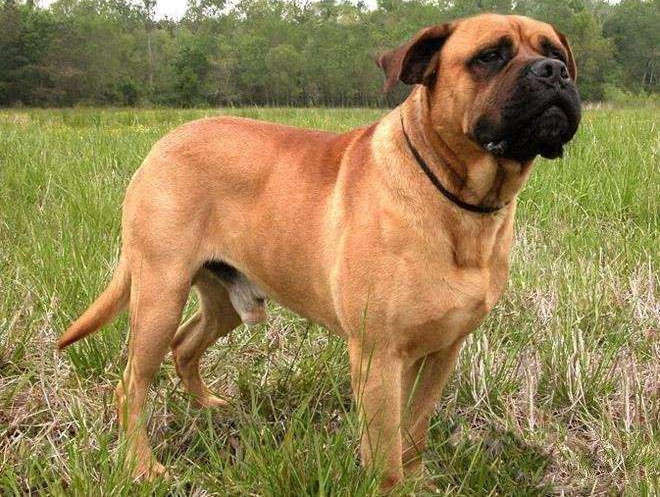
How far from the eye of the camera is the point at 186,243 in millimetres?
2875

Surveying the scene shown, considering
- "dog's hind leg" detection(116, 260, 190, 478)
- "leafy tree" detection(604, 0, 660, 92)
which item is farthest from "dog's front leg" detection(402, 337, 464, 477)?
"leafy tree" detection(604, 0, 660, 92)

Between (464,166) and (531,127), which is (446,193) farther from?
(531,127)

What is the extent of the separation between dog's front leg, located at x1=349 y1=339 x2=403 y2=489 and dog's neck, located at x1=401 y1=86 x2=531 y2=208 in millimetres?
566

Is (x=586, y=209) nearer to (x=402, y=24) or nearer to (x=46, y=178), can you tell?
(x=46, y=178)

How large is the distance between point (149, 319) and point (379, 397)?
100 centimetres

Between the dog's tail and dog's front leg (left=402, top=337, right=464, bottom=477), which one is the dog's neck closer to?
dog's front leg (left=402, top=337, right=464, bottom=477)

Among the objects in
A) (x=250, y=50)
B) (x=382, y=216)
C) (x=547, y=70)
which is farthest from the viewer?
(x=250, y=50)

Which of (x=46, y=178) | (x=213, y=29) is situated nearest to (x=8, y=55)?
(x=213, y=29)

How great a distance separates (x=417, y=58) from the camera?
251cm

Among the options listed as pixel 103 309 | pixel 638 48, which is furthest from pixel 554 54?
pixel 638 48

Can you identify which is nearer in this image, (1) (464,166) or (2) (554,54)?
→ (1) (464,166)

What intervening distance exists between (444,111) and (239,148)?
88 cm

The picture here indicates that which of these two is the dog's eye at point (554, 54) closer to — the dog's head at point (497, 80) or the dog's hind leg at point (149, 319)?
the dog's head at point (497, 80)

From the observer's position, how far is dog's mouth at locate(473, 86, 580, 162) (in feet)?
7.45
